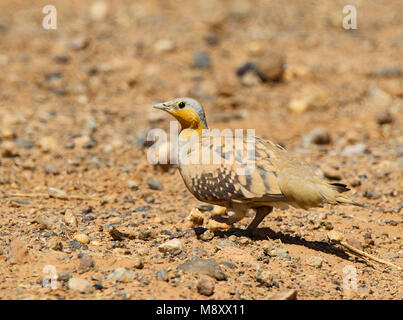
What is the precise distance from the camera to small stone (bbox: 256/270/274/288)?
15.4ft

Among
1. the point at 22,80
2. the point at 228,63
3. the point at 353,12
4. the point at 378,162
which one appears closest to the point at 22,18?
the point at 22,80

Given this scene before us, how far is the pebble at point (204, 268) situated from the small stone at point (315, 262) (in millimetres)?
A: 930

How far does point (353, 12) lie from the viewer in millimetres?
16734

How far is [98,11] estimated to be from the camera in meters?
15.2

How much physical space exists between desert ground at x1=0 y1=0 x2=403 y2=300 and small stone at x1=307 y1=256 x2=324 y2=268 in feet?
0.04

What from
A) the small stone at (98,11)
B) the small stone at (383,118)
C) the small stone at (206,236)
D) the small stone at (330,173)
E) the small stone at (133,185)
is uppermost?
the small stone at (98,11)

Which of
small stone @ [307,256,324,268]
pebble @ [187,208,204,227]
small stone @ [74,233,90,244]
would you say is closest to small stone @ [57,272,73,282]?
small stone @ [74,233,90,244]

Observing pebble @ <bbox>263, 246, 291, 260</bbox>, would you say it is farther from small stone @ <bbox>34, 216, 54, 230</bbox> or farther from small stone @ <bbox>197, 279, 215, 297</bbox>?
small stone @ <bbox>34, 216, 54, 230</bbox>

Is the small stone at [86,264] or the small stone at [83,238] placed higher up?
the small stone at [83,238]

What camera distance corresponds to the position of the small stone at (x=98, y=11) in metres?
15.1

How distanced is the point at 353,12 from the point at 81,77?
877cm

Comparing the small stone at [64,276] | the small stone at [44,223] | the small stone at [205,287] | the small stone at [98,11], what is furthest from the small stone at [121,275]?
the small stone at [98,11]

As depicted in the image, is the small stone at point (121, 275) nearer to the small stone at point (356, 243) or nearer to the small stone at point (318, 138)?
the small stone at point (356, 243)

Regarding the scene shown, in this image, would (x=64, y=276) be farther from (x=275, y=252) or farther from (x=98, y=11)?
(x=98, y=11)
